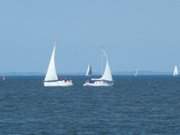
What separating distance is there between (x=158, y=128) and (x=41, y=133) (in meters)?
8.93

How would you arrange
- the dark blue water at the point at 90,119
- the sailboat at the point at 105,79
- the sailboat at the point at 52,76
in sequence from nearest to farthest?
1. the dark blue water at the point at 90,119
2. the sailboat at the point at 52,76
3. the sailboat at the point at 105,79

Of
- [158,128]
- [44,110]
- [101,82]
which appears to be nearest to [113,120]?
[158,128]

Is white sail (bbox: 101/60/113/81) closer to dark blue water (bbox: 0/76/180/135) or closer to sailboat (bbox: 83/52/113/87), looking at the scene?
sailboat (bbox: 83/52/113/87)

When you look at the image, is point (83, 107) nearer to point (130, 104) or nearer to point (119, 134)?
point (130, 104)

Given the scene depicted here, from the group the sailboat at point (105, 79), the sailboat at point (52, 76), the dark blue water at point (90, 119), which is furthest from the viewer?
the sailboat at point (105, 79)

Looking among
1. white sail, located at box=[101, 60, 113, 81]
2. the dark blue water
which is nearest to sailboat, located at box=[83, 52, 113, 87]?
white sail, located at box=[101, 60, 113, 81]

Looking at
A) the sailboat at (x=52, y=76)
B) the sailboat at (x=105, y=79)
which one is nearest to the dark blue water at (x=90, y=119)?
the sailboat at (x=52, y=76)

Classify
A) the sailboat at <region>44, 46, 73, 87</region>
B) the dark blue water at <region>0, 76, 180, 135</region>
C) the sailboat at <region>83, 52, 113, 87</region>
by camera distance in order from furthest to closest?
the sailboat at <region>83, 52, 113, 87</region> → the sailboat at <region>44, 46, 73, 87</region> → the dark blue water at <region>0, 76, 180, 135</region>

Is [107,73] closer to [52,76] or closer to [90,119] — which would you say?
[52,76]

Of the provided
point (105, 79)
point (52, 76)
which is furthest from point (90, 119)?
point (105, 79)

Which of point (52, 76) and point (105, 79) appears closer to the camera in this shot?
point (52, 76)

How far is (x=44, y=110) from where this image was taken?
85.9 m

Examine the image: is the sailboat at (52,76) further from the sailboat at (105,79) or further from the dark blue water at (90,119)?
the dark blue water at (90,119)

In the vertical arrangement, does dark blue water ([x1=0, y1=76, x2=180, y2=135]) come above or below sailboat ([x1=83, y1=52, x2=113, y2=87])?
below
